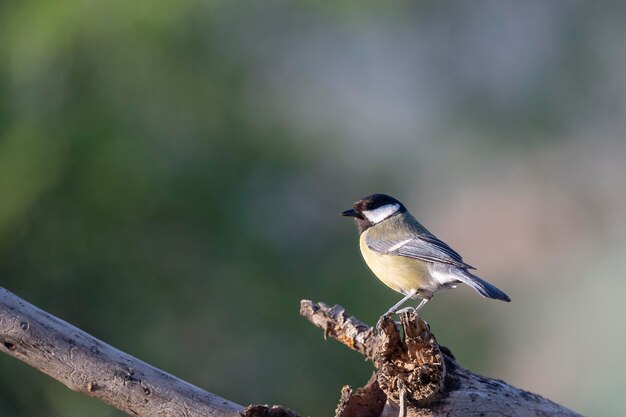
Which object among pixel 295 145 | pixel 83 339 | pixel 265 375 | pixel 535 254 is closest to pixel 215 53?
pixel 295 145

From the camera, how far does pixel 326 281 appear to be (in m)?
4.05

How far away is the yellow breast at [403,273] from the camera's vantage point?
8.54ft

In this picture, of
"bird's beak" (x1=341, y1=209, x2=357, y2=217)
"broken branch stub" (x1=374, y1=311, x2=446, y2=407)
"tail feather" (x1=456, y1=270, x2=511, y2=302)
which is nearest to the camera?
"broken branch stub" (x1=374, y1=311, x2=446, y2=407)

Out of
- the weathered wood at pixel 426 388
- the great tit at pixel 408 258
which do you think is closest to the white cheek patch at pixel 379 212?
the great tit at pixel 408 258

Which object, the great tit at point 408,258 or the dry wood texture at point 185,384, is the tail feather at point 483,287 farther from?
the dry wood texture at point 185,384

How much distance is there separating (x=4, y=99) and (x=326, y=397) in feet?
6.75

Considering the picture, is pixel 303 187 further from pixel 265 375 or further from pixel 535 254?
pixel 535 254

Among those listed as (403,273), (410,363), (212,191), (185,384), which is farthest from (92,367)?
(212,191)

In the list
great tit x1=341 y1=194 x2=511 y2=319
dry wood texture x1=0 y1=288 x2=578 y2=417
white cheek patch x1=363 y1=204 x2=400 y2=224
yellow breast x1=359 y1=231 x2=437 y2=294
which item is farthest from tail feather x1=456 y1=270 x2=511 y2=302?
white cheek patch x1=363 y1=204 x2=400 y2=224

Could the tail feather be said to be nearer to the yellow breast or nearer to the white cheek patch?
the yellow breast

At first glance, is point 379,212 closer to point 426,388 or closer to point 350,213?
point 350,213

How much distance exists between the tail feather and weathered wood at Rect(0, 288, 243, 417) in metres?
0.76

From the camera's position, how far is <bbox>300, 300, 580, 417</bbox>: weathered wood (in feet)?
6.26

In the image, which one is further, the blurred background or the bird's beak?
the blurred background
